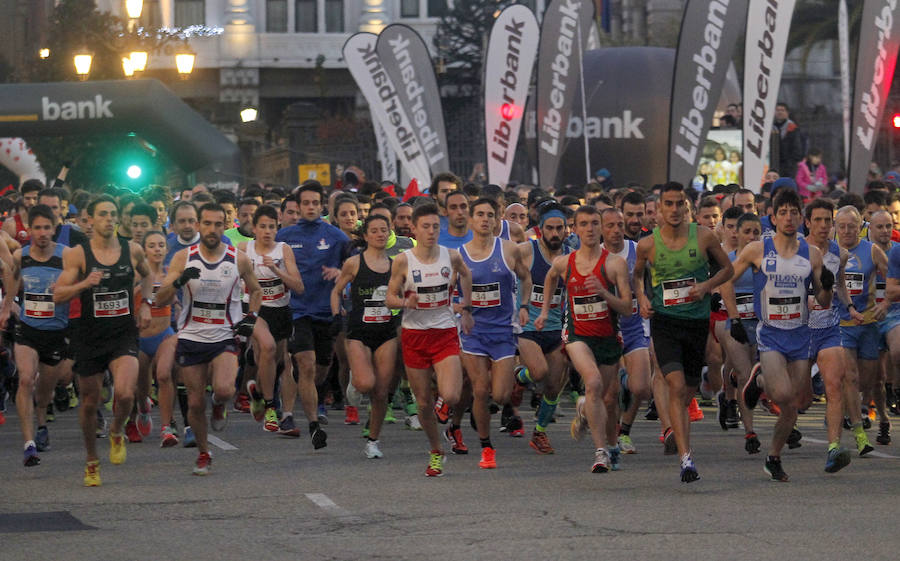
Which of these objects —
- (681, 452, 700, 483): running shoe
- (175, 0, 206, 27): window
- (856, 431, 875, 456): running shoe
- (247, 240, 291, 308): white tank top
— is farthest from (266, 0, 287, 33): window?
(681, 452, 700, 483): running shoe

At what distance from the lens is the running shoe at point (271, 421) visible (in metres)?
14.5

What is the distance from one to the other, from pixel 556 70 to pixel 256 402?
12.2 meters

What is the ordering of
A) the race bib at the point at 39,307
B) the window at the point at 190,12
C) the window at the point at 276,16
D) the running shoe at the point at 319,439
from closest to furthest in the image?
the running shoe at the point at 319,439, the race bib at the point at 39,307, the window at the point at 190,12, the window at the point at 276,16

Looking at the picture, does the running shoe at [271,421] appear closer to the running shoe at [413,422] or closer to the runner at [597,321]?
the running shoe at [413,422]

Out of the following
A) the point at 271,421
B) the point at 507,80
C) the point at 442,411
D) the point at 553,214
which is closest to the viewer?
the point at 553,214

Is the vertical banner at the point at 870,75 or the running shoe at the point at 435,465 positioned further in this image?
the vertical banner at the point at 870,75

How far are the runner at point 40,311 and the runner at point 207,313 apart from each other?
145 centimetres

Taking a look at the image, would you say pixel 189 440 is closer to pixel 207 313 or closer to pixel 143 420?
pixel 143 420

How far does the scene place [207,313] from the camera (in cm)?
1210

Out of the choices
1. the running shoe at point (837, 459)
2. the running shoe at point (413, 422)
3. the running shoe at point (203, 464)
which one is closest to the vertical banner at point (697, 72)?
the running shoe at point (413, 422)

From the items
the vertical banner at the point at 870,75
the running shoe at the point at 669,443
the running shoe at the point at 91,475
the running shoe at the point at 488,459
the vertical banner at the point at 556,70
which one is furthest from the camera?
the vertical banner at the point at 556,70

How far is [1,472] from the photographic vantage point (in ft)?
40.3

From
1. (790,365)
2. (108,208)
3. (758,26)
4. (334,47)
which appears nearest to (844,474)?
(790,365)

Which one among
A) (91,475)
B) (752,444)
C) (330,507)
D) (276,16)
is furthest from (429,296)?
(276,16)
